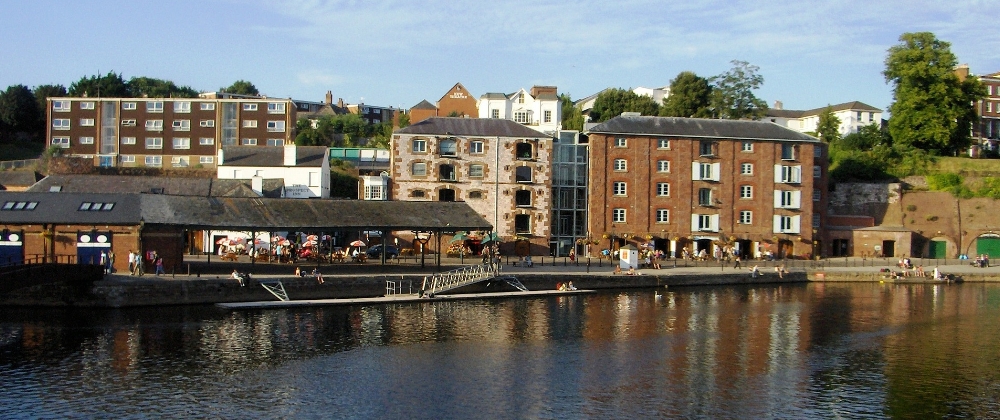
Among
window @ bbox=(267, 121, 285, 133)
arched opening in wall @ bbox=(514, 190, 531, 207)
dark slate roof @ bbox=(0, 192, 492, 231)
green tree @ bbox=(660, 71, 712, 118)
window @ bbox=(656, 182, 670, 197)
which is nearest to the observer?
dark slate roof @ bbox=(0, 192, 492, 231)

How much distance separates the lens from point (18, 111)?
98062 mm

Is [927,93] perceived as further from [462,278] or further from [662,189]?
[462,278]

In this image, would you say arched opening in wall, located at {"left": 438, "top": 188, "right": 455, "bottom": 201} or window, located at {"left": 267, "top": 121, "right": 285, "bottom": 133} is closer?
arched opening in wall, located at {"left": 438, "top": 188, "right": 455, "bottom": 201}

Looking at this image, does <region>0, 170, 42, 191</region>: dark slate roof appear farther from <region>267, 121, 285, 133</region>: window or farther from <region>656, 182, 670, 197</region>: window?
<region>656, 182, 670, 197</region>: window

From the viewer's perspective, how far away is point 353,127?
103938 mm

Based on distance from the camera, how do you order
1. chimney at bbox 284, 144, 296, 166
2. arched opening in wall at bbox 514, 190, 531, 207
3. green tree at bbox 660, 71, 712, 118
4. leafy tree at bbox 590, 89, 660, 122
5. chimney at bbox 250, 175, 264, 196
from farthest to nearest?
leafy tree at bbox 590, 89, 660, 122, green tree at bbox 660, 71, 712, 118, chimney at bbox 284, 144, 296, 166, arched opening in wall at bbox 514, 190, 531, 207, chimney at bbox 250, 175, 264, 196

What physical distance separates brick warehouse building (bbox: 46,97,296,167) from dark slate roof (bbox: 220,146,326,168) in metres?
12.4

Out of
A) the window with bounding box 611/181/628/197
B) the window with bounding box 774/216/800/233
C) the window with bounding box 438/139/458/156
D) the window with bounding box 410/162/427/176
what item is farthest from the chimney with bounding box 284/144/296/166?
the window with bounding box 774/216/800/233

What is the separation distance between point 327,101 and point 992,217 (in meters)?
97.9

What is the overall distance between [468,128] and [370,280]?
24.4 metres

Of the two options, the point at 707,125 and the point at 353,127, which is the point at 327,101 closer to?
the point at 353,127

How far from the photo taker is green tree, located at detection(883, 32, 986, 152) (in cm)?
7919

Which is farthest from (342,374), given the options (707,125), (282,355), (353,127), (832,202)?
(353,127)

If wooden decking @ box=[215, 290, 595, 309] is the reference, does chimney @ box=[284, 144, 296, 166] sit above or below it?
above
